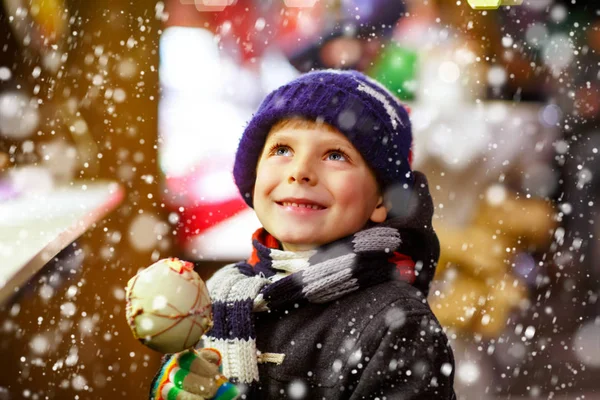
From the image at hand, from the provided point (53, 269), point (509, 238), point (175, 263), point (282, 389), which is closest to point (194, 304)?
point (175, 263)

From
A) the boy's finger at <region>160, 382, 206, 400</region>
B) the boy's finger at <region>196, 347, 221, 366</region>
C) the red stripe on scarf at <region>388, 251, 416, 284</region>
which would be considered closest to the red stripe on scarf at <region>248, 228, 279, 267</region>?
the red stripe on scarf at <region>388, 251, 416, 284</region>

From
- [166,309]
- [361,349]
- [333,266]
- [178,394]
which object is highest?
[333,266]

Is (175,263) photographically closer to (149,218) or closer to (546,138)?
(149,218)

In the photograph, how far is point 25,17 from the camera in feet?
8.07

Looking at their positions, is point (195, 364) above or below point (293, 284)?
below

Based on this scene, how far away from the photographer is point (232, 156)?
9.63 feet

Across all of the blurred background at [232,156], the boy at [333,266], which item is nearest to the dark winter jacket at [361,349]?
the boy at [333,266]

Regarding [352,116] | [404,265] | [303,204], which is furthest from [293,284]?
[352,116]

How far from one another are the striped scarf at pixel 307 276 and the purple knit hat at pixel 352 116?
4.4 inches

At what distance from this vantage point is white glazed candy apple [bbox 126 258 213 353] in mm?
979

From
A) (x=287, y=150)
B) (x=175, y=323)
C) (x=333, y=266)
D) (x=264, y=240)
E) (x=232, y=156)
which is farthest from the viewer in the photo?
(x=232, y=156)

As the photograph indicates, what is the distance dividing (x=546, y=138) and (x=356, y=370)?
3.13 meters

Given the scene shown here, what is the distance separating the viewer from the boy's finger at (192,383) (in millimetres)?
995

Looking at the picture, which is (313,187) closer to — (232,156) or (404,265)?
(404,265)
